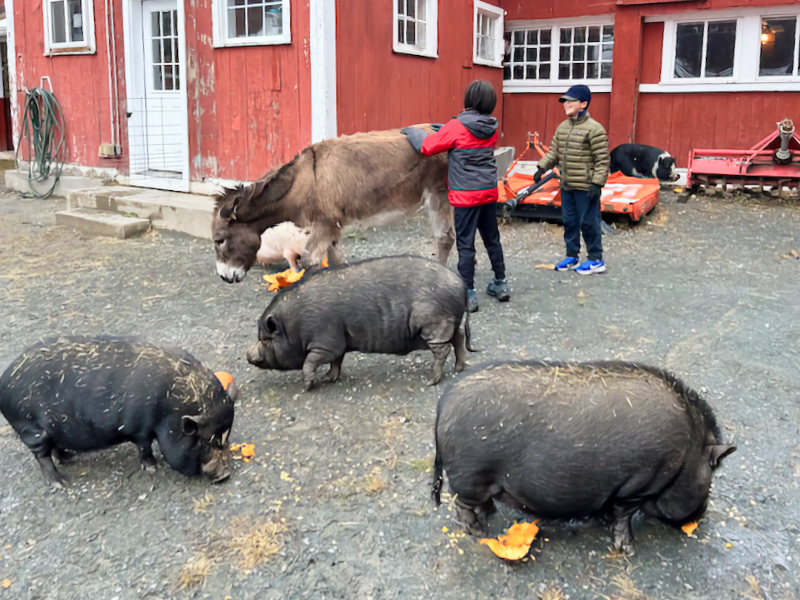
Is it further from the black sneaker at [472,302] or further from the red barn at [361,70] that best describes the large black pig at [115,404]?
the red barn at [361,70]

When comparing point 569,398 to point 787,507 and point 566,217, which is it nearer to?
point 787,507

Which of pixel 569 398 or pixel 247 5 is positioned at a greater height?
pixel 247 5

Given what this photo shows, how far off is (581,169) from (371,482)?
4.60 meters

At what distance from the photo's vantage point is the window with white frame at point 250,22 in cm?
881

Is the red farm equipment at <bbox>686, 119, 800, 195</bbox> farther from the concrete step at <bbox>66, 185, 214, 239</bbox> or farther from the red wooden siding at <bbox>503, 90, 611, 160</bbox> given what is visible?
the concrete step at <bbox>66, 185, 214, 239</bbox>

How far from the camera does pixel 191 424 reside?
122 inches

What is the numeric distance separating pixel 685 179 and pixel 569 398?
11239 mm

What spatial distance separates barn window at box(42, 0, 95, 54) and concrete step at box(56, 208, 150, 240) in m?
3.13

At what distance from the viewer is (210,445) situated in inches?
127

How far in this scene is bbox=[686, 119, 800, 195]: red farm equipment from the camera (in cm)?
1077

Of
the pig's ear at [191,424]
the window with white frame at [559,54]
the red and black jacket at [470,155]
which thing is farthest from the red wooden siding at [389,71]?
the pig's ear at [191,424]

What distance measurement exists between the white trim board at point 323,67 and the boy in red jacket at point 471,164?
3.10 m

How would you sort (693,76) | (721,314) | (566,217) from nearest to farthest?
(721,314)
(566,217)
(693,76)

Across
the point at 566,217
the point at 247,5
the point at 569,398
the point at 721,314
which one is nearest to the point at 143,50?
the point at 247,5
